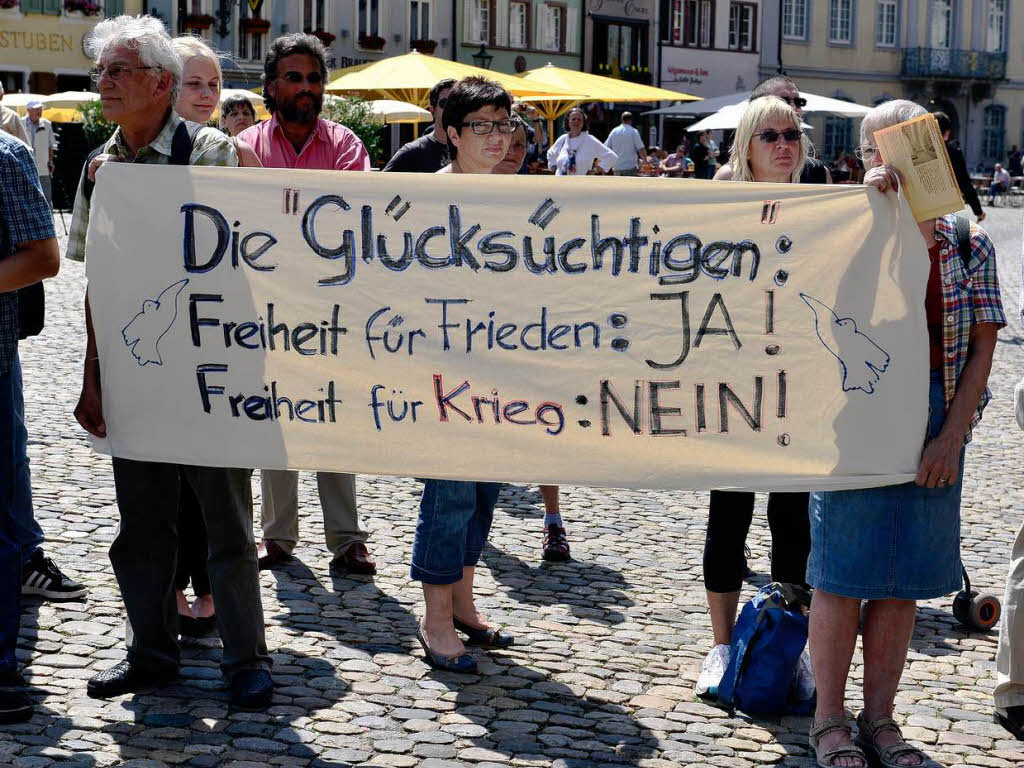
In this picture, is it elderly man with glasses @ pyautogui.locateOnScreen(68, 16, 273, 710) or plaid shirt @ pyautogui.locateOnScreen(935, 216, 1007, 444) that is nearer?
plaid shirt @ pyautogui.locateOnScreen(935, 216, 1007, 444)

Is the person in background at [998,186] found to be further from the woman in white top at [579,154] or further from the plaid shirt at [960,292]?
the plaid shirt at [960,292]

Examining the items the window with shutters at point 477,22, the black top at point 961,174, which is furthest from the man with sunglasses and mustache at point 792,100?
the window with shutters at point 477,22

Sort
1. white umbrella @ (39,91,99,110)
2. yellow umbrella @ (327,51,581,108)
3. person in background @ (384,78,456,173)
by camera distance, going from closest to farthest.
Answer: person in background @ (384,78,456,173) < yellow umbrella @ (327,51,581,108) < white umbrella @ (39,91,99,110)

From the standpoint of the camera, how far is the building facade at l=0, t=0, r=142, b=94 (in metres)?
37.3

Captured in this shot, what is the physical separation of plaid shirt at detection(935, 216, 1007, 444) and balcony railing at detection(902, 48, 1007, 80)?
190ft

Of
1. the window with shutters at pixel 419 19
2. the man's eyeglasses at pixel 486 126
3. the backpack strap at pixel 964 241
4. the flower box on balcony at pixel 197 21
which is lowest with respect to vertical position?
the backpack strap at pixel 964 241

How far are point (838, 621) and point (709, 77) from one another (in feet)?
174

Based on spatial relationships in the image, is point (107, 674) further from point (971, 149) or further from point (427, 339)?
point (971, 149)

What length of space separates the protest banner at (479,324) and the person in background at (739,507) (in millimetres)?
362

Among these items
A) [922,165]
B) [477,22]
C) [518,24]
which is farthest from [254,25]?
[922,165]

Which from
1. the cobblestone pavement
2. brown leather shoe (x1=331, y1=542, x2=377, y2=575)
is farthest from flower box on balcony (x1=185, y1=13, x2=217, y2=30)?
brown leather shoe (x1=331, y1=542, x2=377, y2=575)

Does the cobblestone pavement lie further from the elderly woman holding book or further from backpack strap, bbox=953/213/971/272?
backpack strap, bbox=953/213/971/272

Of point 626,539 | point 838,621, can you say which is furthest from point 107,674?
point 626,539

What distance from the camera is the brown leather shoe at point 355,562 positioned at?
19.6ft
